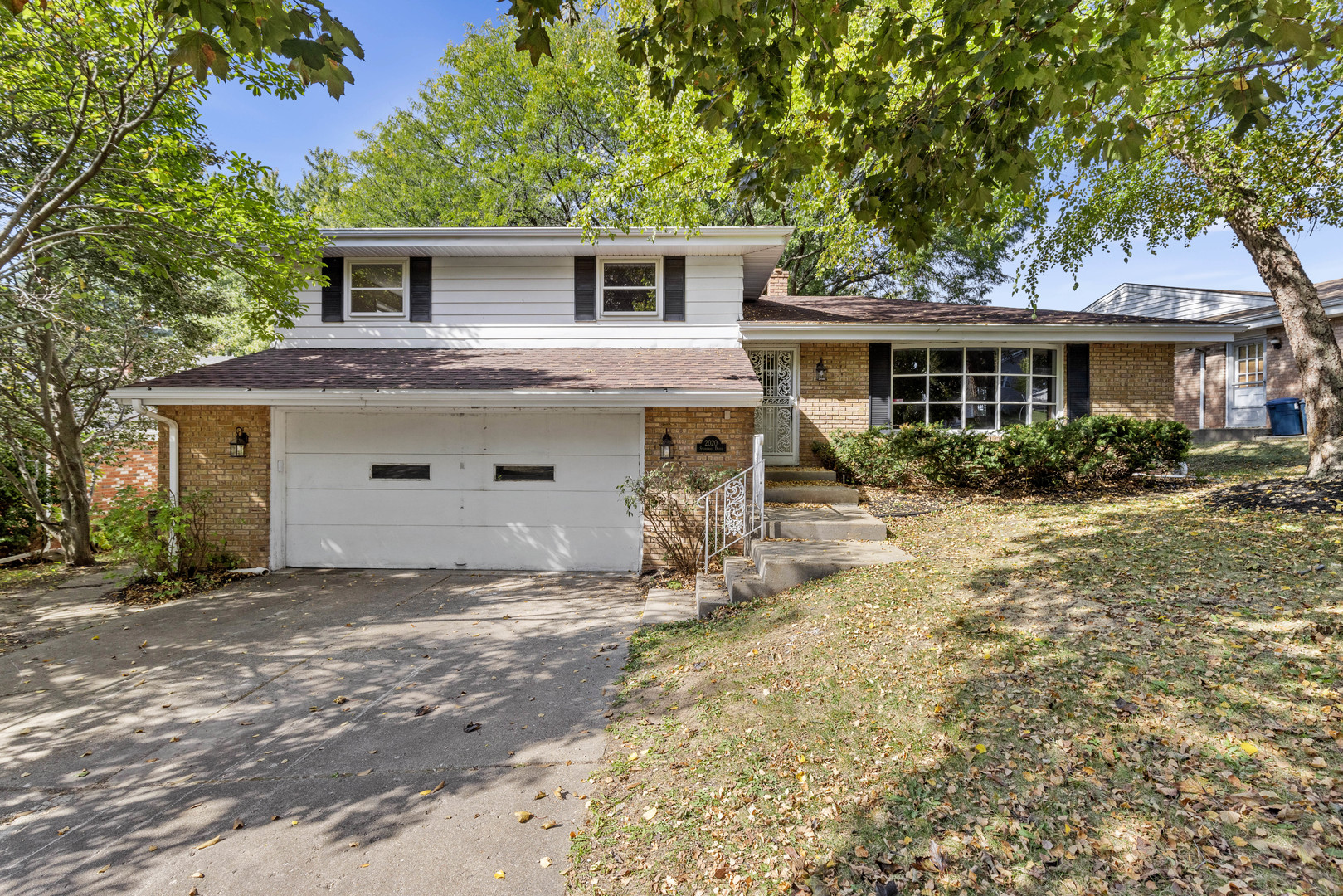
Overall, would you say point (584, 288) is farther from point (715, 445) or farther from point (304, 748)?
point (304, 748)

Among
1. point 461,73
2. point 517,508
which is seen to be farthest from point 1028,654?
point 461,73

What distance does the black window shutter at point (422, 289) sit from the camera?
10.2 m

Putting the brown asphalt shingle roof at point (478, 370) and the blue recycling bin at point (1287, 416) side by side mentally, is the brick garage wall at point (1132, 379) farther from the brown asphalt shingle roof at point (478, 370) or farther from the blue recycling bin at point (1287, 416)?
the blue recycling bin at point (1287, 416)

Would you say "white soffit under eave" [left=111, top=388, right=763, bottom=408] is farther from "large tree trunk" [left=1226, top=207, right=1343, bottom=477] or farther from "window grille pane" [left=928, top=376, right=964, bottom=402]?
"large tree trunk" [left=1226, top=207, right=1343, bottom=477]

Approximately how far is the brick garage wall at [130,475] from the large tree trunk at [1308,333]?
20.1 metres

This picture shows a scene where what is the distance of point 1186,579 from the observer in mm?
4551

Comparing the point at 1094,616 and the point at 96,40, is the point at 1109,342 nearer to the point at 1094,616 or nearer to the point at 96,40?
the point at 1094,616

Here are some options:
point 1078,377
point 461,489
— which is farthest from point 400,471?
point 1078,377

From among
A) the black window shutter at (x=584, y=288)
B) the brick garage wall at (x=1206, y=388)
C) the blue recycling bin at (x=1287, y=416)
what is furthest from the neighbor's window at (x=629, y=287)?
the brick garage wall at (x=1206, y=388)

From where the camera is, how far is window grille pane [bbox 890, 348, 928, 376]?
36.1ft

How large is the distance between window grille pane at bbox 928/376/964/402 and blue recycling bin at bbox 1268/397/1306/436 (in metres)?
10.3

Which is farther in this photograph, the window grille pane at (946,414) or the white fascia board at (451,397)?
the window grille pane at (946,414)

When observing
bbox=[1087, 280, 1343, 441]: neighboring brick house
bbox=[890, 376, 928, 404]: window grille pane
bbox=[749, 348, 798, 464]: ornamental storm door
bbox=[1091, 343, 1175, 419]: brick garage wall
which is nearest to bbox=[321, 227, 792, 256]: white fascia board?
bbox=[749, 348, 798, 464]: ornamental storm door

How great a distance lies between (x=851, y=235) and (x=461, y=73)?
660 inches
